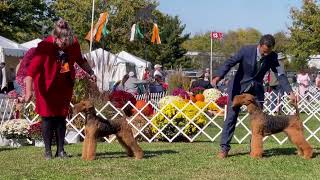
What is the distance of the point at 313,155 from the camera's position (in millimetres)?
7062

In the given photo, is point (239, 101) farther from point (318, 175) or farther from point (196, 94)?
point (196, 94)

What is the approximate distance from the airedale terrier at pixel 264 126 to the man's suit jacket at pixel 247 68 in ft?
0.61

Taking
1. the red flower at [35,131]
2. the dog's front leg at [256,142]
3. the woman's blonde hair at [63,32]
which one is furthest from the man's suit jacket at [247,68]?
the red flower at [35,131]

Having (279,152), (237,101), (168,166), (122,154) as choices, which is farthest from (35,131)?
(279,152)

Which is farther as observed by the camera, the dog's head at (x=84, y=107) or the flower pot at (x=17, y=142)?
the flower pot at (x=17, y=142)

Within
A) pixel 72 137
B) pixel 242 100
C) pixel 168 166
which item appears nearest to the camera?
pixel 168 166

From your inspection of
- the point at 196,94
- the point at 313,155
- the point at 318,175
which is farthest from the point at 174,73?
the point at 318,175

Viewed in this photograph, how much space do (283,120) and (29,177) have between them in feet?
10.1

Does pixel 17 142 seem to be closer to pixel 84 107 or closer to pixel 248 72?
pixel 84 107

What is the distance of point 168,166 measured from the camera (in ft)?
20.8

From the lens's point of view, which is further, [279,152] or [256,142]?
[279,152]

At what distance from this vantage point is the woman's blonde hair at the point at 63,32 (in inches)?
266

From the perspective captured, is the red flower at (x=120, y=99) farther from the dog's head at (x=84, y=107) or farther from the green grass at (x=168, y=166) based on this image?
the dog's head at (x=84, y=107)

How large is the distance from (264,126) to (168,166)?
1302 mm
